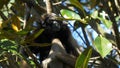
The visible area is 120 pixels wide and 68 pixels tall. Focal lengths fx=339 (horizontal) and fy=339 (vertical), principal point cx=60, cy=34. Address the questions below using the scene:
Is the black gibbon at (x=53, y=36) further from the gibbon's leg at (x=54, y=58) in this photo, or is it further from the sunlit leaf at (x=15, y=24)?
the sunlit leaf at (x=15, y=24)

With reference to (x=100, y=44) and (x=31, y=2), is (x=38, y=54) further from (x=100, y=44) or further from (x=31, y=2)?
(x=100, y=44)

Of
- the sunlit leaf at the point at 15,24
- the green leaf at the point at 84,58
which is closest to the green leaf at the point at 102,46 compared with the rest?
the green leaf at the point at 84,58

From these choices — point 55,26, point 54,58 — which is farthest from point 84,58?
point 55,26

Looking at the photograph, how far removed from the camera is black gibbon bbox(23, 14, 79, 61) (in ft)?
7.03

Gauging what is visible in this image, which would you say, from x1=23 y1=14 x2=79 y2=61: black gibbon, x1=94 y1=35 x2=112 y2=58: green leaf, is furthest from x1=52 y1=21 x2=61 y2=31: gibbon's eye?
x1=94 y1=35 x2=112 y2=58: green leaf

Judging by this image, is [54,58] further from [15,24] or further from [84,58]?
[84,58]

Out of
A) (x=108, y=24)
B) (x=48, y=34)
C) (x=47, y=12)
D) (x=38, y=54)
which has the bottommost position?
(x=38, y=54)

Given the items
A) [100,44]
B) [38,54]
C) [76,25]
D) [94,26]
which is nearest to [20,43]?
[94,26]

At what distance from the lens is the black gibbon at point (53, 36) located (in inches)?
84.4

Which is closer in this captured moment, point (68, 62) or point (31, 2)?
point (31, 2)

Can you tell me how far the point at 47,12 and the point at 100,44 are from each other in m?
0.95

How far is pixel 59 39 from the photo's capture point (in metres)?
2.21

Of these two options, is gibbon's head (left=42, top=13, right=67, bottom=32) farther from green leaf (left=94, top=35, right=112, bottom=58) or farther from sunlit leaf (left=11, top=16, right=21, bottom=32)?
green leaf (left=94, top=35, right=112, bottom=58)

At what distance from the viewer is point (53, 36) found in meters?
2.18
